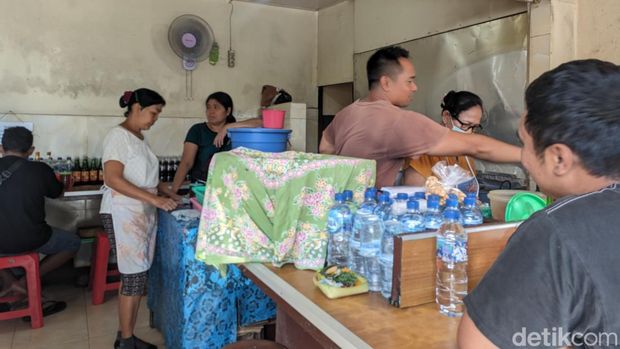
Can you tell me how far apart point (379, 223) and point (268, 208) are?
37 cm

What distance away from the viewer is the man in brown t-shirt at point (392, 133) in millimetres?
1565

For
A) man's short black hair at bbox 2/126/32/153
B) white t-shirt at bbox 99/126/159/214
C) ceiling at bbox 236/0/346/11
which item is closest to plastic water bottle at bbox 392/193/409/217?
white t-shirt at bbox 99/126/159/214

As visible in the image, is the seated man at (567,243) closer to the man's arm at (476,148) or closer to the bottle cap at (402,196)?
the bottle cap at (402,196)

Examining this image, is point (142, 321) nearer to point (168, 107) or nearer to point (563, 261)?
point (168, 107)

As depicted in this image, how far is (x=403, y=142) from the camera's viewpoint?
1.63 metres

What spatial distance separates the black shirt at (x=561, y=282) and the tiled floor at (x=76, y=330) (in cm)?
252

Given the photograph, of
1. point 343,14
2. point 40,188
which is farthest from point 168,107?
point 343,14

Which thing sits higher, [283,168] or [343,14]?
[343,14]

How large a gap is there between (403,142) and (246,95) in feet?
11.9

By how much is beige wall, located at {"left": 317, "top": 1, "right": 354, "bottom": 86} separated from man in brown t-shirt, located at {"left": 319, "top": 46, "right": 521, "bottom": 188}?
3.06 meters

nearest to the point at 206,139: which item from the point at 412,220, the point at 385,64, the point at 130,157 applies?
the point at 130,157

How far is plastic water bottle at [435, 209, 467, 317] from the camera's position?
1.05m

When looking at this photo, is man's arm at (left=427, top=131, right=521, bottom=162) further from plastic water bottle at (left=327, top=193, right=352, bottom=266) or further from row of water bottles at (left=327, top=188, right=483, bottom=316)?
plastic water bottle at (left=327, top=193, right=352, bottom=266)

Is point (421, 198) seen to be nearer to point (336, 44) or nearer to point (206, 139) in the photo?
point (206, 139)
